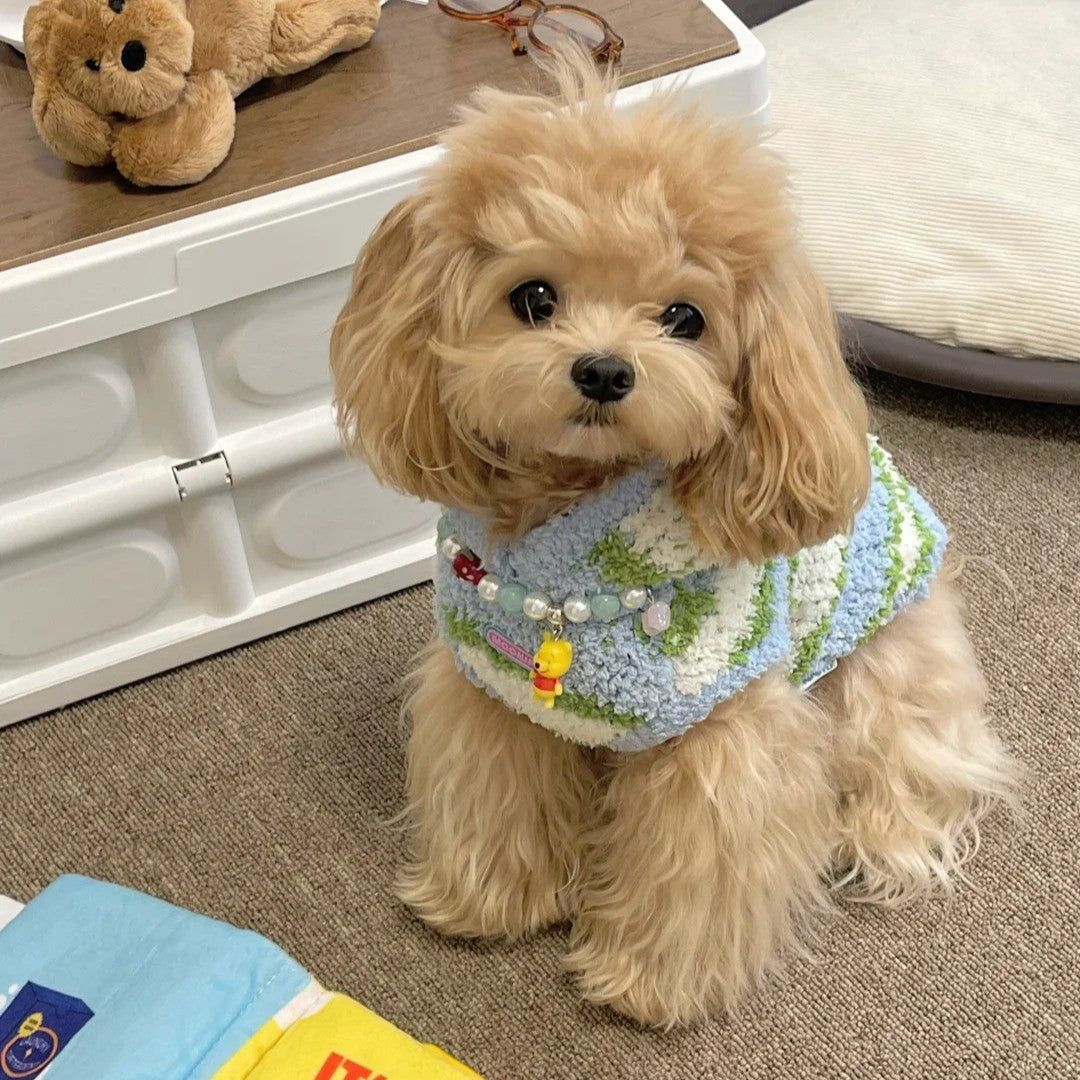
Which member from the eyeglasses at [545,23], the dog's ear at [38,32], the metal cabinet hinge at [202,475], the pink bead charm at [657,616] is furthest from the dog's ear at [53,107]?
the pink bead charm at [657,616]

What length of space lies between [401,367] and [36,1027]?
1.99ft

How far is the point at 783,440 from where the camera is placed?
0.95 metres

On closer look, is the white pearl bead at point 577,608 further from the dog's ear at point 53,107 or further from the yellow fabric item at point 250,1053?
the dog's ear at point 53,107

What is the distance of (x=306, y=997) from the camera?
112 centimetres

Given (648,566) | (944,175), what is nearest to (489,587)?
(648,566)

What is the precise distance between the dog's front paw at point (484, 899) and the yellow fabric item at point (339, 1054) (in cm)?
22

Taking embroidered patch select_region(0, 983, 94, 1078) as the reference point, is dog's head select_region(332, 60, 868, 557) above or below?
above

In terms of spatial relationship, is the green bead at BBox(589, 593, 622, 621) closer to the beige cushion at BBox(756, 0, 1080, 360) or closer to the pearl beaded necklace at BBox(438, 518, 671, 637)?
the pearl beaded necklace at BBox(438, 518, 671, 637)

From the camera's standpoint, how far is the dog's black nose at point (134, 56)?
46.6 inches

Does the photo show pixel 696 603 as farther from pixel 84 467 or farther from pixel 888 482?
pixel 84 467

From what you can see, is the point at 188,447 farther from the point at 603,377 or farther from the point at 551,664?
the point at 603,377

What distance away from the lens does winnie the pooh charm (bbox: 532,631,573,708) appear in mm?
1055

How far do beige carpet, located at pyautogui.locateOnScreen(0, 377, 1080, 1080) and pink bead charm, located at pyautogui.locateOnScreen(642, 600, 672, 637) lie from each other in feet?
1.42

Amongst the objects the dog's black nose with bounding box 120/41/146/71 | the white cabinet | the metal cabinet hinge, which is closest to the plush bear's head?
the dog's black nose with bounding box 120/41/146/71
